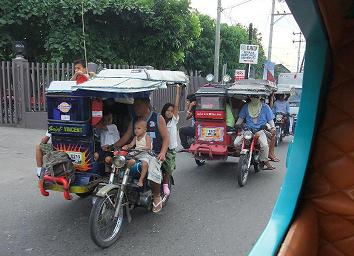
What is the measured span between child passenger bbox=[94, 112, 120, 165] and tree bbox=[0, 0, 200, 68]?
26.3ft

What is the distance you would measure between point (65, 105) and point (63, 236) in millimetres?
1575

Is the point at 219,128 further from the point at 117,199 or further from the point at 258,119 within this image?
the point at 117,199

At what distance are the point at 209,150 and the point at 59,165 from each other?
3446mm

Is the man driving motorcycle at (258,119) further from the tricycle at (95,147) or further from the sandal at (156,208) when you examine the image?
the tricycle at (95,147)

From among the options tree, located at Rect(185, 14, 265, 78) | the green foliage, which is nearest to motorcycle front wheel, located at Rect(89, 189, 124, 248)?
the green foliage

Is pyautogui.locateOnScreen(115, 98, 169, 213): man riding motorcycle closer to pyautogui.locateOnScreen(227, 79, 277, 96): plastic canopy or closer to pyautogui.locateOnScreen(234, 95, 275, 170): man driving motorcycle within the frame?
Result: pyautogui.locateOnScreen(234, 95, 275, 170): man driving motorcycle

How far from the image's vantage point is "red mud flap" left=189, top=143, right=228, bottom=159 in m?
7.27

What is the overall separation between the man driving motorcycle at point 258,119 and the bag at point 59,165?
12.1 ft

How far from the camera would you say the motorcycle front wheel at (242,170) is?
6.69 metres

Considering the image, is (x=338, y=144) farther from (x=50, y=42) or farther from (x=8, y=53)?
(x=8, y=53)

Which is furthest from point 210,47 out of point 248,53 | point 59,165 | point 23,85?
point 59,165

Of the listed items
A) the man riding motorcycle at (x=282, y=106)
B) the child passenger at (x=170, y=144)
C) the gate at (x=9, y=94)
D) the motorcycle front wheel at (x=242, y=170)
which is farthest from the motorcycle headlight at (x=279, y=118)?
the gate at (x=9, y=94)

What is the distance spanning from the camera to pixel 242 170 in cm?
675

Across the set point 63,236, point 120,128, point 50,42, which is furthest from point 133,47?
point 63,236
